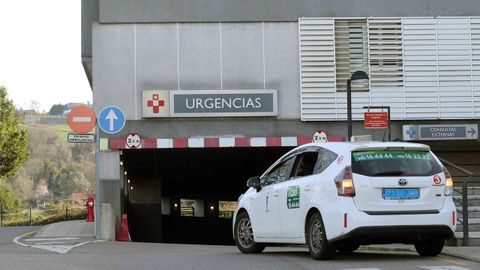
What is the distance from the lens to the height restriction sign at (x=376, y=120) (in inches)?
767

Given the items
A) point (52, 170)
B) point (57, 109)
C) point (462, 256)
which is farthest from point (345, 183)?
point (57, 109)

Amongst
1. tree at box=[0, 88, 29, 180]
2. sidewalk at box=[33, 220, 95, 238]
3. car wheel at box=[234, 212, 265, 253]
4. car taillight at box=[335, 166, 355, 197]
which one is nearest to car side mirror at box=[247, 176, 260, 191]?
car wheel at box=[234, 212, 265, 253]

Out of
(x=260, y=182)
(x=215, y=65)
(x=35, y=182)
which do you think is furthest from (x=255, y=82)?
(x=35, y=182)

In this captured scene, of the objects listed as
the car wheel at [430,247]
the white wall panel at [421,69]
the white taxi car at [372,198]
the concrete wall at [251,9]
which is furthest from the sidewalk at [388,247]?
the white wall panel at [421,69]

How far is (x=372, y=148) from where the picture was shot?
9898 millimetres

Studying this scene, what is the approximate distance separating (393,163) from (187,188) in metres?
27.5

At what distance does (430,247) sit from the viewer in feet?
34.3

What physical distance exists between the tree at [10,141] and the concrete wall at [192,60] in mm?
24968

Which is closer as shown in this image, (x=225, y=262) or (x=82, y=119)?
(x=225, y=262)

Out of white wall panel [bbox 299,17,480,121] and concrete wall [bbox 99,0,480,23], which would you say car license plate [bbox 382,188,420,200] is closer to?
white wall panel [bbox 299,17,480,121]

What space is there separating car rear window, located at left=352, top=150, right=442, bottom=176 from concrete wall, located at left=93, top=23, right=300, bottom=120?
11536 mm

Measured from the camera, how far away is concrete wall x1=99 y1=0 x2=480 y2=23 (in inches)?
839

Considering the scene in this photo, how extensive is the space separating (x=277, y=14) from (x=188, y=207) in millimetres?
19256

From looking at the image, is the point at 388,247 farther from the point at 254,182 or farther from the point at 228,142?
the point at 228,142
